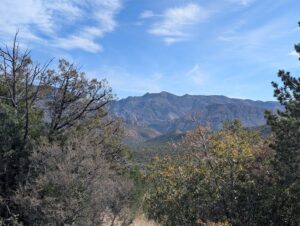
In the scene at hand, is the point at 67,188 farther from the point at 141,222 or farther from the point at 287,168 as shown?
the point at 287,168

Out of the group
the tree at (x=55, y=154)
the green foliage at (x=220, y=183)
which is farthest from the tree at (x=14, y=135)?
the green foliage at (x=220, y=183)

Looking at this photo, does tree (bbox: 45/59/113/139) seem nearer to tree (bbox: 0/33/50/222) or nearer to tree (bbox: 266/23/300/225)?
tree (bbox: 0/33/50/222)

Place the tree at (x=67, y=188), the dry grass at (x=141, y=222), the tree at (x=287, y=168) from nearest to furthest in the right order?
the tree at (x=67, y=188)
the tree at (x=287, y=168)
the dry grass at (x=141, y=222)

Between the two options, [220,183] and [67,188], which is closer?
Answer: [67,188]

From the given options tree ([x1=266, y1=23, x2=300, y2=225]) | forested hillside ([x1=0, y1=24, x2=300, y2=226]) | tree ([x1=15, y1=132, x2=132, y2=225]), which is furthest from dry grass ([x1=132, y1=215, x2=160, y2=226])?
tree ([x1=266, y1=23, x2=300, y2=225])

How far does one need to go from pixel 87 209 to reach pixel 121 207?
7.54 feet

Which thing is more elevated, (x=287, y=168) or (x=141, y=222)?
(x=287, y=168)

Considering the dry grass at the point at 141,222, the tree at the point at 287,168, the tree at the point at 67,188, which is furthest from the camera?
the dry grass at the point at 141,222

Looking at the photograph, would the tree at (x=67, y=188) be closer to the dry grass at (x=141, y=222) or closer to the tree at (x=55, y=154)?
the tree at (x=55, y=154)

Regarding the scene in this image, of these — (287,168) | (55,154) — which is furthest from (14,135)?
(287,168)

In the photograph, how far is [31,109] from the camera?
1812 centimetres

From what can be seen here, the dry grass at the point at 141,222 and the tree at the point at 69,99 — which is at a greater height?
the tree at the point at 69,99

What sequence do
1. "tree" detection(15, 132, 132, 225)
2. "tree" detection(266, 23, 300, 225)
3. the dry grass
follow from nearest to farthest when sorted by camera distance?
"tree" detection(15, 132, 132, 225)
"tree" detection(266, 23, 300, 225)
the dry grass

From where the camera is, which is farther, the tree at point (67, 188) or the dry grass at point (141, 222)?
the dry grass at point (141, 222)
